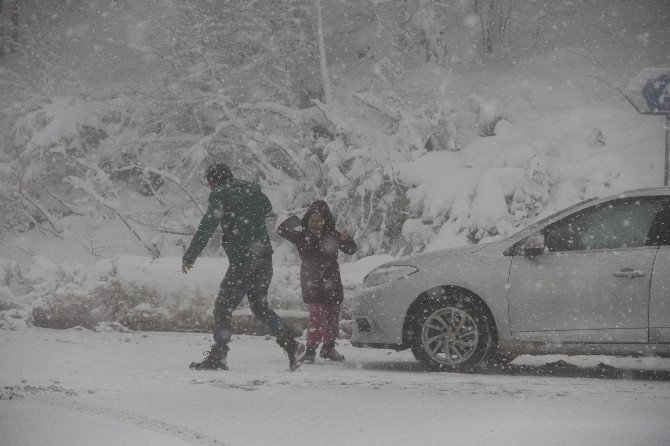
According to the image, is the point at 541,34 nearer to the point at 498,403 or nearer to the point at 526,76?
the point at 526,76

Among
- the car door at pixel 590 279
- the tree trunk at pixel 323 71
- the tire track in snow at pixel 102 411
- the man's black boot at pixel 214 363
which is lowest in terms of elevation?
the tire track in snow at pixel 102 411

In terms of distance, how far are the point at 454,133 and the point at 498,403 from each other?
8847 millimetres

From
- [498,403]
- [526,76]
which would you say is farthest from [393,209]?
[498,403]

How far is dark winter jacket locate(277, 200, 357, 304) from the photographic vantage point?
838 centimetres

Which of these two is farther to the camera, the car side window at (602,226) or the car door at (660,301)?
the car side window at (602,226)

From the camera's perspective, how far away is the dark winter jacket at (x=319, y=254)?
8.38 m

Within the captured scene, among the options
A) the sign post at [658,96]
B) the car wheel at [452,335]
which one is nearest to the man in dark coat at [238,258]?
the car wheel at [452,335]

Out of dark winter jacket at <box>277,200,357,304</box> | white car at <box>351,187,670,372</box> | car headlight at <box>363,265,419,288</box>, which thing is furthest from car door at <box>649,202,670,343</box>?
dark winter jacket at <box>277,200,357,304</box>

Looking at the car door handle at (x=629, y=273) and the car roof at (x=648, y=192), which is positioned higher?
the car roof at (x=648, y=192)

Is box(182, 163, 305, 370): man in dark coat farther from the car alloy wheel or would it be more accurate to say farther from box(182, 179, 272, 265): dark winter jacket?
the car alloy wheel

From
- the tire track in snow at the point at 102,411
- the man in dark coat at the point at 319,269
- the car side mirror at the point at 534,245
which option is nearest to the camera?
the tire track in snow at the point at 102,411

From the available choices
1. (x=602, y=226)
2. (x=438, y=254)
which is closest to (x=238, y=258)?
(x=438, y=254)

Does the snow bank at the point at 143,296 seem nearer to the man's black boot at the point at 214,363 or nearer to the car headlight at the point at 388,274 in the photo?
the car headlight at the point at 388,274

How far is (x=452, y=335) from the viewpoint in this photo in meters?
7.43
